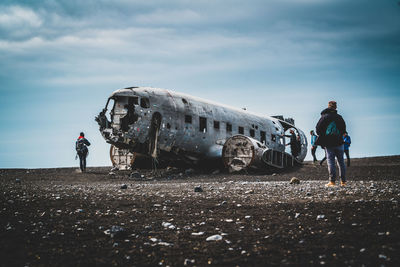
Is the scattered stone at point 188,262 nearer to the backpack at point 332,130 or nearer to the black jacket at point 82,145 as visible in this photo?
the backpack at point 332,130

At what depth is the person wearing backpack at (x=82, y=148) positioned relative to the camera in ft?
64.8

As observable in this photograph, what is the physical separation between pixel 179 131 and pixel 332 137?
9226mm

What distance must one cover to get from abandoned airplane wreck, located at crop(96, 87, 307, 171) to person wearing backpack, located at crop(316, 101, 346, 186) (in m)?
8.12

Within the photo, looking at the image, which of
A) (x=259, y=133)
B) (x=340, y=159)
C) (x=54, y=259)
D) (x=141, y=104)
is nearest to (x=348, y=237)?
(x=54, y=259)

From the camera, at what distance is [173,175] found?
17391 mm

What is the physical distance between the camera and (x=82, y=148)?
19.7 meters

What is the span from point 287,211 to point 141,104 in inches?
452

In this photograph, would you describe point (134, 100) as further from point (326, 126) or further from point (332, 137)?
point (332, 137)

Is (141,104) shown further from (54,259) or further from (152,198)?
(54,259)

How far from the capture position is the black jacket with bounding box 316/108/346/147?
952cm

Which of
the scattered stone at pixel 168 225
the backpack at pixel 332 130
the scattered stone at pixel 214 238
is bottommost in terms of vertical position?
the scattered stone at pixel 214 238

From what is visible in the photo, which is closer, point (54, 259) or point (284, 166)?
point (54, 259)

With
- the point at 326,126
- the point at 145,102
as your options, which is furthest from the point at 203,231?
the point at 145,102

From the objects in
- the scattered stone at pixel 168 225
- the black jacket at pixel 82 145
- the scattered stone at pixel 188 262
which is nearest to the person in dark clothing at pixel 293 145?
the black jacket at pixel 82 145
